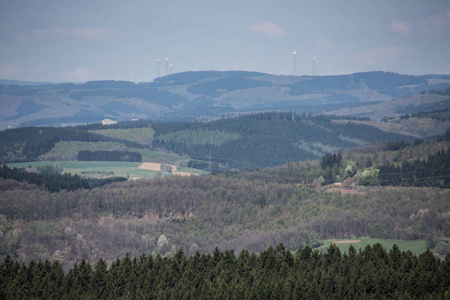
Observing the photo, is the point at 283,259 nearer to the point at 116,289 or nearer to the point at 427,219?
the point at 116,289

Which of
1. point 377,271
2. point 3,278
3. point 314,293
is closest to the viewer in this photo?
point 314,293

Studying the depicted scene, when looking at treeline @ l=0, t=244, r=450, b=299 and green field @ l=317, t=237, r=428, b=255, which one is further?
green field @ l=317, t=237, r=428, b=255

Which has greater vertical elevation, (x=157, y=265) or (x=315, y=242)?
(x=157, y=265)

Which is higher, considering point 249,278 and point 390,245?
point 249,278

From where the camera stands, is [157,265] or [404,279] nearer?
[404,279]

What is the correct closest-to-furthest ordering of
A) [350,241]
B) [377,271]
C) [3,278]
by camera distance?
[377,271] < [3,278] < [350,241]

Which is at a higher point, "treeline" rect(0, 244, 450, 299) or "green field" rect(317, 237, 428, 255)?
"treeline" rect(0, 244, 450, 299)

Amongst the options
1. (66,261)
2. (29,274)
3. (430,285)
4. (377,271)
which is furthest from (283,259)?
(66,261)

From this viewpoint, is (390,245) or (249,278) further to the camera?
(390,245)
